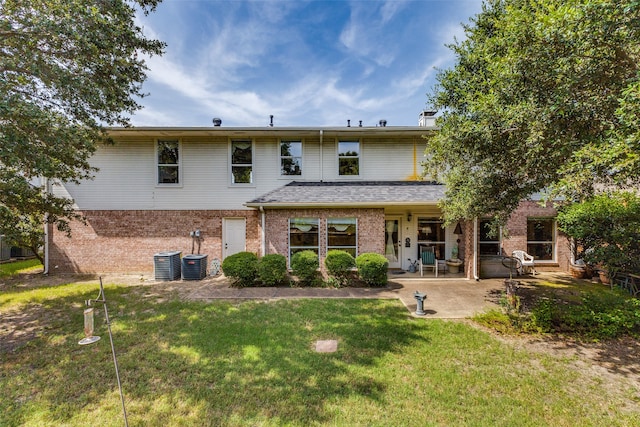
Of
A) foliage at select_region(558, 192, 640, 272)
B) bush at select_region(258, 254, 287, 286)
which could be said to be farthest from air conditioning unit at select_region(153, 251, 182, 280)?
foliage at select_region(558, 192, 640, 272)

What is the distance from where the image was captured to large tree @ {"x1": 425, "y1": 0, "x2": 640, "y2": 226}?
3.86m

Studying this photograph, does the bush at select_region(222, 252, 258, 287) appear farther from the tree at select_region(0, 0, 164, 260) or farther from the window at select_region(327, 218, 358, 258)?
the tree at select_region(0, 0, 164, 260)

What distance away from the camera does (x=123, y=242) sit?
36.7 feet

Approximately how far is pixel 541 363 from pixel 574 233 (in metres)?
7.11

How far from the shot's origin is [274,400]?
140 inches

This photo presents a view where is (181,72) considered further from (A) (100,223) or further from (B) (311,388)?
(B) (311,388)

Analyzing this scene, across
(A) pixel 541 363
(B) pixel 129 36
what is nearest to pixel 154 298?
(B) pixel 129 36

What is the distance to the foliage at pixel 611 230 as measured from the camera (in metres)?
7.41

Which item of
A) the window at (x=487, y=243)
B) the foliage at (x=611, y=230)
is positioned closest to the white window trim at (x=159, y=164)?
the window at (x=487, y=243)

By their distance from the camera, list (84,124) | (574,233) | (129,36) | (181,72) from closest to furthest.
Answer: (129,36) → (84,124) → (574,233) → (181,72)

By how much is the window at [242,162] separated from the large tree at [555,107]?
25.1 ft

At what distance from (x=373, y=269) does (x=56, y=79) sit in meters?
9.74

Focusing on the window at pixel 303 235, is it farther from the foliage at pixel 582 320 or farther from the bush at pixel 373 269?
the foliage at pixel 582 320

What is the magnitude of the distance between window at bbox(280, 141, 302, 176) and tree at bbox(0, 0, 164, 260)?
5.37 m
